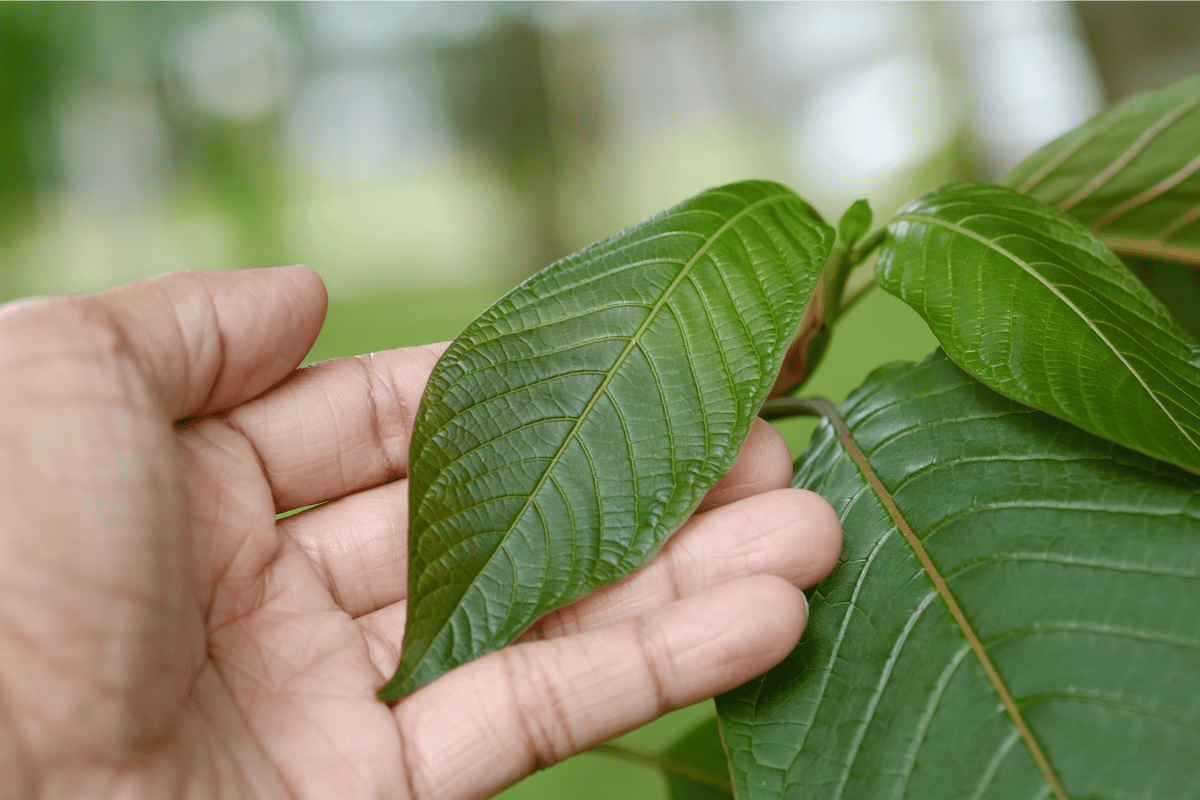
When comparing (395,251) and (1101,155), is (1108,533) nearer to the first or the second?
(1101,155)

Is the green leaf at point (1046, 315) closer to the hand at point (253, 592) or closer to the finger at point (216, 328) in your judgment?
the hand at point (253, 592)

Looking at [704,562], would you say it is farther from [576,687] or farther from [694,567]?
[576,687]

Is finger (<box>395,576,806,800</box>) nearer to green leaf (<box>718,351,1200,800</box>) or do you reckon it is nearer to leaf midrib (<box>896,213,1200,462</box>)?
green leaf (<box>718,351,1200,800</box>)

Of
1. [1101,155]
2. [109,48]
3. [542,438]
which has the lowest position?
[542,438]

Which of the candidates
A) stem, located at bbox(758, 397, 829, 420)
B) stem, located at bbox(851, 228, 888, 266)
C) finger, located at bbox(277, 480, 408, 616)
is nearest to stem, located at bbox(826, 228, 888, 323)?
stem, located at bbox(851, 228, 888, 266)

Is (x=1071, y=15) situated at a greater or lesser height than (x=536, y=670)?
greater

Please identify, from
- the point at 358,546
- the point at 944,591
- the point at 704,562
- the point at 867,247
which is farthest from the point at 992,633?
the point at 358,546

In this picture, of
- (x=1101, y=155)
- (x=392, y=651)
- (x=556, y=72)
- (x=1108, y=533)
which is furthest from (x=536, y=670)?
(x=556, y=72)
